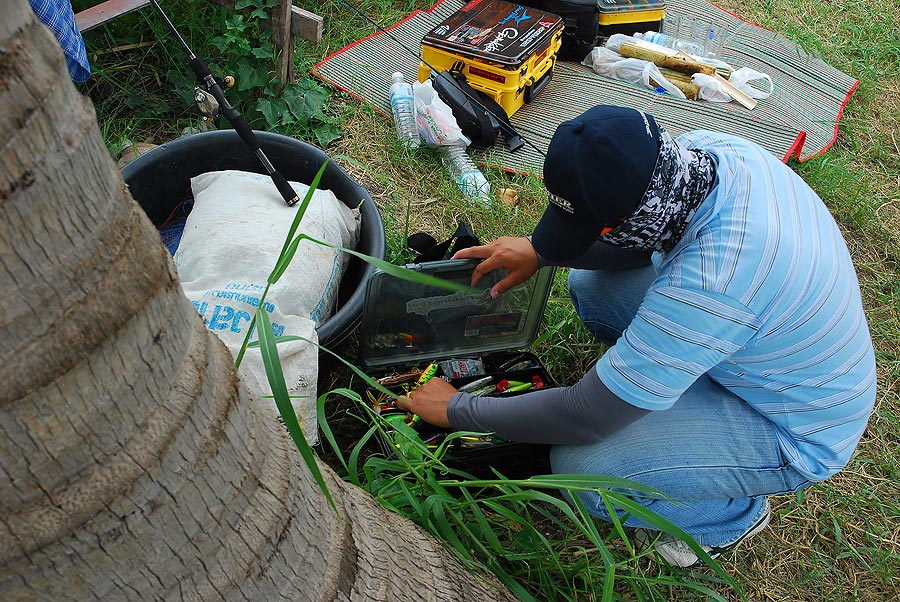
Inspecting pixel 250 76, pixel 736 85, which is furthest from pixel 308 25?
pixel 736 85

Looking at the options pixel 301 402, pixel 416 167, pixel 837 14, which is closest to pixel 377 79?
pixel 416 167

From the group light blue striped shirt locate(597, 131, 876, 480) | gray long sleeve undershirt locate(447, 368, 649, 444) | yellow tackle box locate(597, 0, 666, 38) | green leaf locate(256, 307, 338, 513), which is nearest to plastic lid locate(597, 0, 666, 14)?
yellow tackle box locate(597, 0, 666, 38)

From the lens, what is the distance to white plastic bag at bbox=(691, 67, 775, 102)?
12.0 ft

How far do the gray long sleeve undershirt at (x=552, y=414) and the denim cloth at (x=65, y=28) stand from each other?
143 centimetres

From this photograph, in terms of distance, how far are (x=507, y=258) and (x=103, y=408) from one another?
1.55 m

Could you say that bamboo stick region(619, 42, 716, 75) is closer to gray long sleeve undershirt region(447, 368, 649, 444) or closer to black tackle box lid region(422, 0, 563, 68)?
black tackle box lid region(422, 0, 563, 68)

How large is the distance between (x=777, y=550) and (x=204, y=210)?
6.35 ft

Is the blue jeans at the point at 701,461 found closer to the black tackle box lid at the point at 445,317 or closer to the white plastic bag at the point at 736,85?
the black tackle box lid at the point at 445,317

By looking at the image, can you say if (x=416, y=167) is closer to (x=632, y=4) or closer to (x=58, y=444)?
(x=632, y=4)

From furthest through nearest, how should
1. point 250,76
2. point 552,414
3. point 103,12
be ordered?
point 250,76 < point 103,12 < point 552,414

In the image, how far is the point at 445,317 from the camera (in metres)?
2.17

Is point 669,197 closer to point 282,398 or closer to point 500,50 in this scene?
point 282,398

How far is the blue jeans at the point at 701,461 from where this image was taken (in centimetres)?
178

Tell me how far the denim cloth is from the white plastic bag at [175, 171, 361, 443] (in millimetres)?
459
